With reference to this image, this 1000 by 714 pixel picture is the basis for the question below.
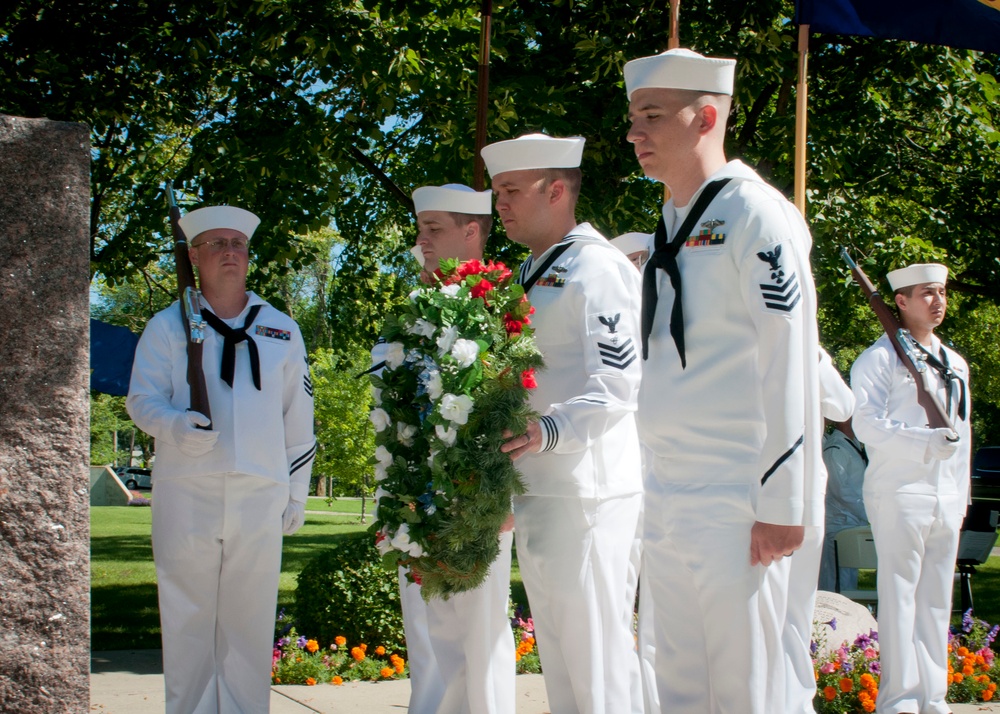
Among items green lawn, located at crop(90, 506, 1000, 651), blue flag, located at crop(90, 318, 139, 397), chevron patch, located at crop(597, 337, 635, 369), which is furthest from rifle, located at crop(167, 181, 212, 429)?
blue flag, located at crop(90, 318, 139, 397)

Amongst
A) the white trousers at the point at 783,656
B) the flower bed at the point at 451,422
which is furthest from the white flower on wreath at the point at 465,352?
the white trousers at the point at 783,656

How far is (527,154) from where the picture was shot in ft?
13.7

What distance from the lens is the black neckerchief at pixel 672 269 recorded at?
3189 millimetres

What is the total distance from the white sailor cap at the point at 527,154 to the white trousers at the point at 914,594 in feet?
11.3

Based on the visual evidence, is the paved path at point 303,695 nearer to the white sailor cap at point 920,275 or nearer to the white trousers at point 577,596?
the white trousers at point 577,596

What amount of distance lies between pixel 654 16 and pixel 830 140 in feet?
6.90

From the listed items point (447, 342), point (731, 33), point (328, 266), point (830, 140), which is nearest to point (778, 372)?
point (447, 342)

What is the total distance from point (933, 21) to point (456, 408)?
502 cm

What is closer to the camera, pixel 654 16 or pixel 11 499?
pixel 11 499

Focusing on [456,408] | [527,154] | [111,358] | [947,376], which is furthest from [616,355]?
[111,358]

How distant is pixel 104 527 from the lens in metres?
23.0

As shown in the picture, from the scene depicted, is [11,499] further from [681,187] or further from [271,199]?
[271,199]

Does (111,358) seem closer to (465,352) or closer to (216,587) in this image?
(216,587)

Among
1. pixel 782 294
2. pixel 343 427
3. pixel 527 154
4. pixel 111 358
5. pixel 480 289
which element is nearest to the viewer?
pixel 782 294
